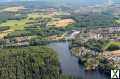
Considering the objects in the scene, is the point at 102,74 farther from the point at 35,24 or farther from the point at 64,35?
the point at 35,24

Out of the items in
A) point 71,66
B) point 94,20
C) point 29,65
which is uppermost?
point 29,65

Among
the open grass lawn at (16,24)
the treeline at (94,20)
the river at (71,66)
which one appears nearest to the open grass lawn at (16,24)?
the open grass lawn at (16,24)

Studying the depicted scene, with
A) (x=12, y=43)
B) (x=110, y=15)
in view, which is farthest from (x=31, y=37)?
(x=110, y=15)

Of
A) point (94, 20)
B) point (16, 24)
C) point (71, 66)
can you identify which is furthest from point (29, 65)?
point (94, 20)

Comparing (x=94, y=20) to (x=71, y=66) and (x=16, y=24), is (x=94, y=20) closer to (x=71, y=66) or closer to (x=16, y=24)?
(x=16, y=24)

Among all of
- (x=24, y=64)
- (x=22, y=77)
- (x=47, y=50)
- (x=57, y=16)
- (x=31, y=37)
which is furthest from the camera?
(x=57, y=16)

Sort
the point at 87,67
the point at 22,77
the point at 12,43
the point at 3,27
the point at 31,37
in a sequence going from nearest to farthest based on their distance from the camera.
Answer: the point at 22,77
the point at 87,67
the point at 12,43
the point at 31,37
the point at 3,27

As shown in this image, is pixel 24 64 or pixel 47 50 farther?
pixel 47 50
